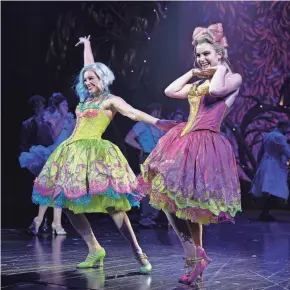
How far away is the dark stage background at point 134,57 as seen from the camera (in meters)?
8.14

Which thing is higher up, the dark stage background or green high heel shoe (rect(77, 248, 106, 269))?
the dark stage background

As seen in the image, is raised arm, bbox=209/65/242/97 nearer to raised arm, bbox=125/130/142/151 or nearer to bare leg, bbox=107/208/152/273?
bare leg, bbox=107/208/152/273

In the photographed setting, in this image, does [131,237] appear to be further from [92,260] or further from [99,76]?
[99,76]

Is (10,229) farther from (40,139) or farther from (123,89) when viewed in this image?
(123,89)

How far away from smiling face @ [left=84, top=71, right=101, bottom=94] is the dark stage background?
4.27 m

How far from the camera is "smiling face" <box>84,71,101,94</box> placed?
4.00 meters

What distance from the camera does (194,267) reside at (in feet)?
10.6

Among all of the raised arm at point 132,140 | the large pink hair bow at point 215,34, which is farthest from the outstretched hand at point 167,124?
→ the raised arm at point 132,140

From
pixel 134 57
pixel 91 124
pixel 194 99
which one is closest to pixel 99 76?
pixel 91 124

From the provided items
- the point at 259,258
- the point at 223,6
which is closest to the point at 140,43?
the point at 223,6

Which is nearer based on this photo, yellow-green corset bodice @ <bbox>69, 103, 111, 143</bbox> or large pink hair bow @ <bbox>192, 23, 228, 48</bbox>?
large pink hair bow @ <bbox>192, 23, 228, 48</bbox>

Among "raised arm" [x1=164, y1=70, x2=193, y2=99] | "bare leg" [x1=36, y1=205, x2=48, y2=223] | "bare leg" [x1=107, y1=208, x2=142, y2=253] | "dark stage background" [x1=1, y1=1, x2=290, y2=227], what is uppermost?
"dark stage background" [x1=1, y1=1, x2=290, y2=227]

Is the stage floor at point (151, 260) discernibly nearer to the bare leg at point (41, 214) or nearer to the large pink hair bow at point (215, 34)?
the bare leg at point (41, 214)

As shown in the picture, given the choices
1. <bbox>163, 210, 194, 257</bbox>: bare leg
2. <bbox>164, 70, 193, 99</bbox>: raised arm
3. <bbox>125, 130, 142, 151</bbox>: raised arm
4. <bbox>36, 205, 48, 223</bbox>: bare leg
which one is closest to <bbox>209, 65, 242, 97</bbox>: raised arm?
<bbox>164, 70, 193, 99</bbox>: raised arm
